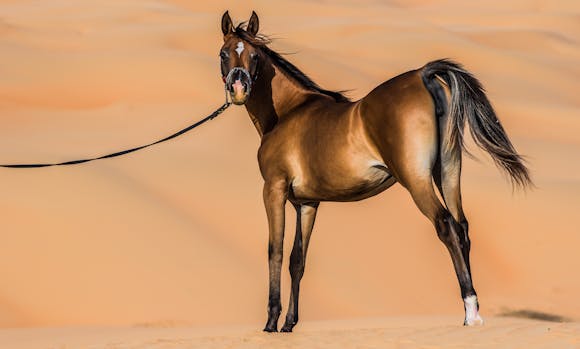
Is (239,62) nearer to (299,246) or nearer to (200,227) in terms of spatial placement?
(299,246)

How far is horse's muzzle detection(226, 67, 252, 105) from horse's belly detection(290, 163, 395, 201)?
973 mm

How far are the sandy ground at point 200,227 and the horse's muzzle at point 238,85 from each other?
7.59ft

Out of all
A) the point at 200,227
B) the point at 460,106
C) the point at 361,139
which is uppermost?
the point at 460,106

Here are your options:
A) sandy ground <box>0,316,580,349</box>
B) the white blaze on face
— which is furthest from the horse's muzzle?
sandy ground <box>0,316,580,349</box>

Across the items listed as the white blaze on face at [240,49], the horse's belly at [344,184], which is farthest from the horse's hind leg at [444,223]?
the white blaze on face at [240,49]

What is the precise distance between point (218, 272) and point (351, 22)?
116 feet

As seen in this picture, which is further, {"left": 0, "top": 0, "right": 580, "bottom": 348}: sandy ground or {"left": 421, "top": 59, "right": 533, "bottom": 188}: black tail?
{"left": 0, "top": 0, "right": 580, "bottom": 348}: sandy ground

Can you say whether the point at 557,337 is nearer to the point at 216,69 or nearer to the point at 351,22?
the point at 216,69

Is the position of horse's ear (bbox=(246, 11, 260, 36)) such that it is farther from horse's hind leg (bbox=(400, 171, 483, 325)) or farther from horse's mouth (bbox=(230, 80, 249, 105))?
horse's hind leg (bbox=(400, 171, 483, 325))

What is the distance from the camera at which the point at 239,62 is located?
1230 cm

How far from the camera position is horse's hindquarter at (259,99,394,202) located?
11609 millimetres

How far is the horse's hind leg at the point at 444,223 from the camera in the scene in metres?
10.9

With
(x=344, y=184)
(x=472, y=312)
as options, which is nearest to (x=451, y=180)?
(x=344, y=184)

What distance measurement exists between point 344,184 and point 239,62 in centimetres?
164
